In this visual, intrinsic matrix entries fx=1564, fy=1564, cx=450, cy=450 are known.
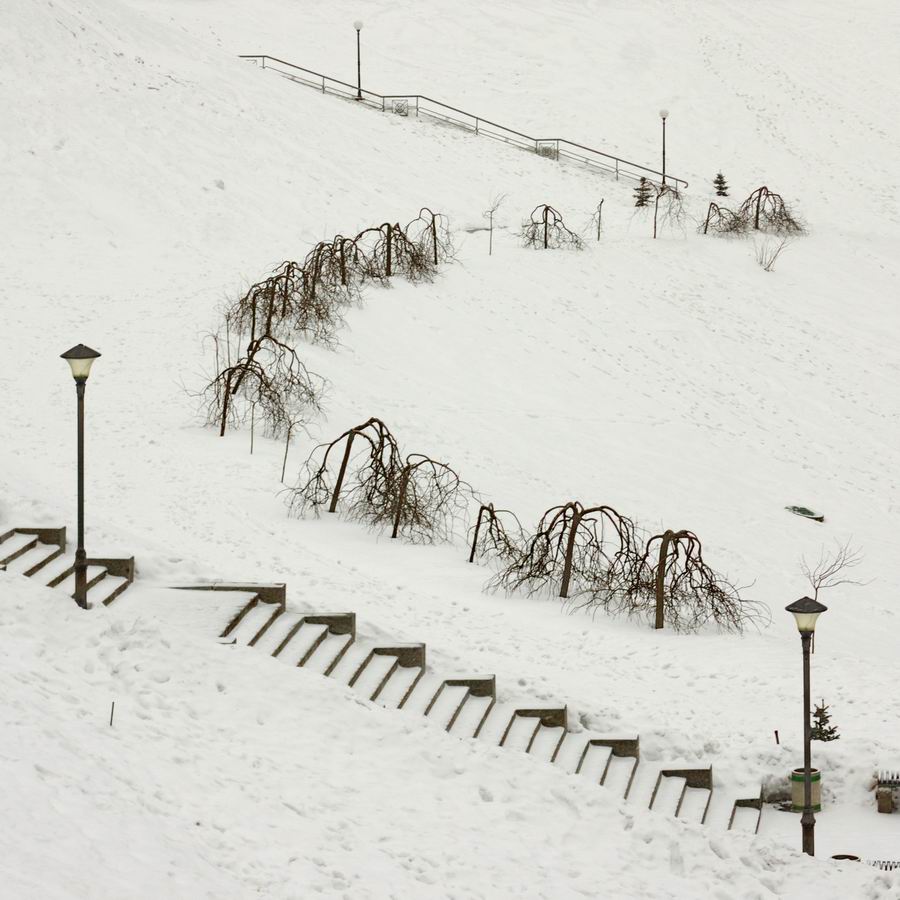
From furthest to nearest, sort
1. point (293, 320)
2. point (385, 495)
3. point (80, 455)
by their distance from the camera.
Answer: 1. point (293, 320)
2. point (385, 495)
3. point (80, 455)

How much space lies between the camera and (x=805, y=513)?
24.1 metres

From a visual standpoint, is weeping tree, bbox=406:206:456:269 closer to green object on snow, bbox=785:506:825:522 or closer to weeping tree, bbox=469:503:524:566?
green object on snow, bbox=785:506:825:522

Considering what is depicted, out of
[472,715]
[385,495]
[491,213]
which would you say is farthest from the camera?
[491,213]

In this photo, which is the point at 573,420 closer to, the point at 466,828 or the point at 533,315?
the point at 533,315

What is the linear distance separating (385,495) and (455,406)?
552 cm

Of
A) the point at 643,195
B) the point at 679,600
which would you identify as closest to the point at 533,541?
the point at 679,600

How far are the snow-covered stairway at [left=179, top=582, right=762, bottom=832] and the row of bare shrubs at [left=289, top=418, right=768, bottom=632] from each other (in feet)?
12.2

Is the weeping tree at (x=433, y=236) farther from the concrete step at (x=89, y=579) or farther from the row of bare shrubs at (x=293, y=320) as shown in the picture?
the concrete step at (x=89, y=579)

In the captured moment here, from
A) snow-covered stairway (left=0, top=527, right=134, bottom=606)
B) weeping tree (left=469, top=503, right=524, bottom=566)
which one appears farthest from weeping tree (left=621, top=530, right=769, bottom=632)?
snow-covered stairway (left=0, top=527, right=134, bottom=606)

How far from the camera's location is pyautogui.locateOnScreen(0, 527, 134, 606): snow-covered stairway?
45.5ft

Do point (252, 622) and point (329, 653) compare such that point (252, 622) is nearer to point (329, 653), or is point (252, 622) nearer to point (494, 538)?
point (329, 653)

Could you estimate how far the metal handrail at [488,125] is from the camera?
39.7 meters

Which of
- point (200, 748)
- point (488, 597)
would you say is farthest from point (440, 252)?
point (200, 748)

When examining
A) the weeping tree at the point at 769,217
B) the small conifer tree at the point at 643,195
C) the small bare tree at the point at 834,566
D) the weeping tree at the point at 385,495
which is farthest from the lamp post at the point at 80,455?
the weeping tree at the point at 769,217
